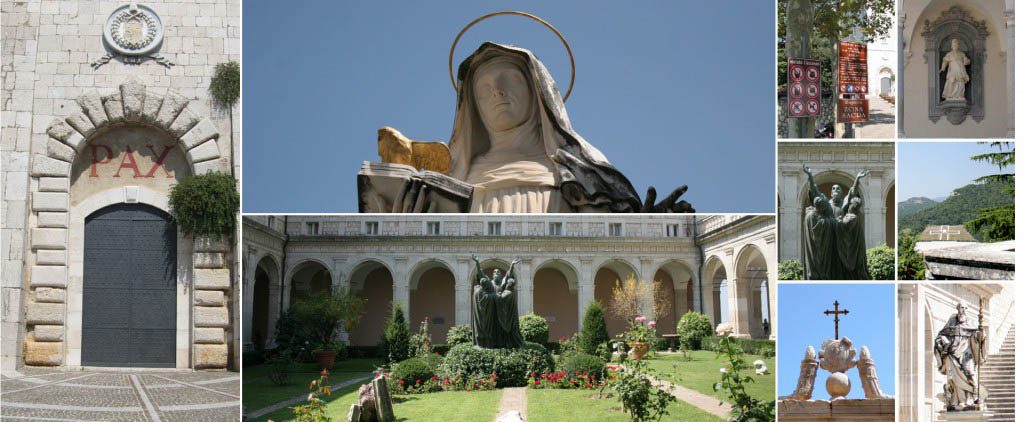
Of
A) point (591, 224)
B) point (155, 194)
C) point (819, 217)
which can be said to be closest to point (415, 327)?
point (591, 224)

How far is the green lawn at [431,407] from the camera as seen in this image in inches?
363

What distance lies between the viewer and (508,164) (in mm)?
9359

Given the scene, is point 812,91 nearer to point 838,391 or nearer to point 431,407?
point 838,391

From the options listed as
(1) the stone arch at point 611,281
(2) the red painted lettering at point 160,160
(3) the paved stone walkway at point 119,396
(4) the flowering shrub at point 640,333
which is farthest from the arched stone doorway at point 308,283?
(2) the red painted lettering at point 160,160

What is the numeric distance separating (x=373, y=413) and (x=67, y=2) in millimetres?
7844

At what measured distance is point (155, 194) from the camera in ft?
43.0

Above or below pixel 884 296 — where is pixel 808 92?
above

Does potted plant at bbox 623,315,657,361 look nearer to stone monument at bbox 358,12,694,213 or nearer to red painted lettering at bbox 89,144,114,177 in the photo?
stone monument at bbox 358,12,694,213

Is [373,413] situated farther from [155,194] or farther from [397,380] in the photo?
[155,194]

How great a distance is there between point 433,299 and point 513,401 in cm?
137

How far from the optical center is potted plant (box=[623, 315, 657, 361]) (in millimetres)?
9648

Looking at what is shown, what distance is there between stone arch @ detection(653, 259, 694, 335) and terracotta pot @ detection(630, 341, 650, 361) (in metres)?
0.22

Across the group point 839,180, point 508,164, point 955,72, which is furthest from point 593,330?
point 955,72

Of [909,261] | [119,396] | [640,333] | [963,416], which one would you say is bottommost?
[119,396]
